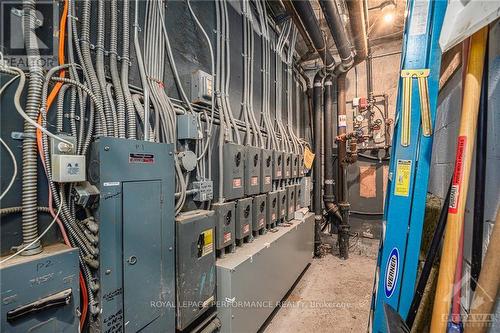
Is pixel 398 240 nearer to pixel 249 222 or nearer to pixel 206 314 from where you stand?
pixel 249 222

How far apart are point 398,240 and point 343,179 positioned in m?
2.44

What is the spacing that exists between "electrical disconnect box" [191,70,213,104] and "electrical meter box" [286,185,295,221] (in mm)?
1425

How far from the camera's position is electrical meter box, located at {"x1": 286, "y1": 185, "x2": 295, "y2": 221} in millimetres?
2445

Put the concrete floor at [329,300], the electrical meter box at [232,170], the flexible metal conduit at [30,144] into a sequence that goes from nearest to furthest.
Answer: the flexible metal conduit at [30,144]
the electrical meter box at [232,170]
the concrete floor at [329,300]

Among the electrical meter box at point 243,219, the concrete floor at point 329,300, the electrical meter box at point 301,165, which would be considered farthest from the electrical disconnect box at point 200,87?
the concrete floor at point 329,300

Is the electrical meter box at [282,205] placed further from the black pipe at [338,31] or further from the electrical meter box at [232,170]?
the black pipe at [338,31]

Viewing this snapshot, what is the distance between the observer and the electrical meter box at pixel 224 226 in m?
1.44

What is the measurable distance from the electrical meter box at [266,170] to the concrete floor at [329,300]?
3.75 ft

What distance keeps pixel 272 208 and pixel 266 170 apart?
16.1 inches

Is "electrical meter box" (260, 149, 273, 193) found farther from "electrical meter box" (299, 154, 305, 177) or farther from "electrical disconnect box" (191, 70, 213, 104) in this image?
"electrical meter box" (299, 154, 305, 177)

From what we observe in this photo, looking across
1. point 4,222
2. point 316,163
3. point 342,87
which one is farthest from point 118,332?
point 342,87

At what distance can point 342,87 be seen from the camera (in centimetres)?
350

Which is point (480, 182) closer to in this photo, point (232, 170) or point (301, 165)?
point (232, 170)

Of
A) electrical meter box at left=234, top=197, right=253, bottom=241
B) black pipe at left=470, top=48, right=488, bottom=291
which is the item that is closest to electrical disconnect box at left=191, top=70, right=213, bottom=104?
electrical meter box at left=234, top=197, right=253, bottom=241
